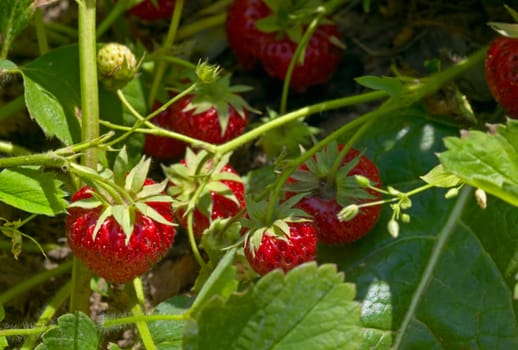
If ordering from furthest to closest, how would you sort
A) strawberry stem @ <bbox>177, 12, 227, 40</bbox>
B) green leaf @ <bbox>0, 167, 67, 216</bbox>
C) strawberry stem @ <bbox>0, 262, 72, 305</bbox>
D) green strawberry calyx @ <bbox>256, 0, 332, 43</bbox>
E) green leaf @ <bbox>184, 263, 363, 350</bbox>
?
strawberry stem @ <bbox>177, 12, 227, 40</bbox>
green strawberry calyx @ <bbox>256, 0, 332, 43</bbox>
strawberry stem @ <bbox>0, 262, 72, 305</bbox>
green leaf @ <bbox>0, 167, 67, 216</bbox>
green leaf @ <bbox>184, 263, 363, 350</bbox>

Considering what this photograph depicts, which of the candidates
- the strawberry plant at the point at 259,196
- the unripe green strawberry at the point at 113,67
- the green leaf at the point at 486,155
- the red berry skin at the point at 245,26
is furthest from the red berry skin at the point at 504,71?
the unripe green strawberry at the point at 113,67

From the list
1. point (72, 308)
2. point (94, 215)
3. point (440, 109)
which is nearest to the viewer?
point (94, 215)

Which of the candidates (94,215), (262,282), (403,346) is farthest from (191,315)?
(403,346)

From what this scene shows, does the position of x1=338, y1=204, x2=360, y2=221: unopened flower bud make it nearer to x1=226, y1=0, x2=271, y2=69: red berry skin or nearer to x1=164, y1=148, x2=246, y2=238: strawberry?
x1=164, y1=148, x2=246, y2=238: strawberry

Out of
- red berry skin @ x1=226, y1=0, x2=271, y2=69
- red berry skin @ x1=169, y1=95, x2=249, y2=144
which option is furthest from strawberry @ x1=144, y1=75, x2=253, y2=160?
red berry skin @ x1=226, y1=0, x2=271, y2=69

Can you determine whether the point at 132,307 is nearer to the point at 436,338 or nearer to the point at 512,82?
the point at 436,338

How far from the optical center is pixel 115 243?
1.36 metres

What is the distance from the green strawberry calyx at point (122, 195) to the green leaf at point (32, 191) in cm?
4

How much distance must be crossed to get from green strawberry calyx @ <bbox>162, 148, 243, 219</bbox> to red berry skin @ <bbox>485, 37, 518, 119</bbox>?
0.44m

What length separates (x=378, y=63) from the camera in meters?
1.92

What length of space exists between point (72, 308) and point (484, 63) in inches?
32.3

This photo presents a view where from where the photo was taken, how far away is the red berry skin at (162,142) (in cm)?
171

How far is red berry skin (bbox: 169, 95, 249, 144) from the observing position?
161cm

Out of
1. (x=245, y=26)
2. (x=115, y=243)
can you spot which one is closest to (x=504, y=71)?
(x=245, y=26)
